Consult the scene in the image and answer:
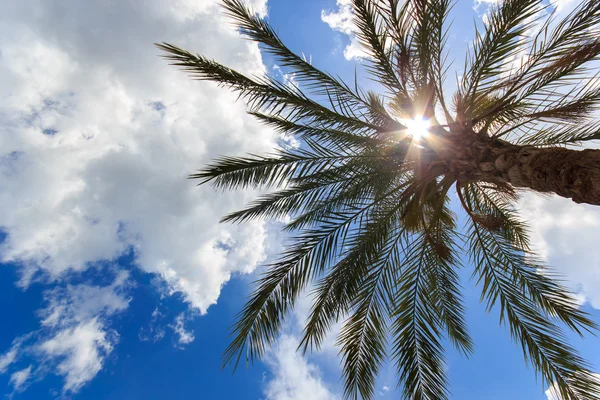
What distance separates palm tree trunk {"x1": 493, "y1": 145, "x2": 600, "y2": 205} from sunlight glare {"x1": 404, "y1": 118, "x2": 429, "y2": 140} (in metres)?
1.49

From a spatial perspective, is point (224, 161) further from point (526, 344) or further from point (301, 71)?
point (526, 344)

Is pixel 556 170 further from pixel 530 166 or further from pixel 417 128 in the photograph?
pixel 417 128

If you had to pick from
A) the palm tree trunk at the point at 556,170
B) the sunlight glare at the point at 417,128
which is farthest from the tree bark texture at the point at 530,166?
the sunlight glare at the point at 417,128

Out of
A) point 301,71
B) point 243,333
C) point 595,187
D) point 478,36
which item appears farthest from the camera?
point 301,71

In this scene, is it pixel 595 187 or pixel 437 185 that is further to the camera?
pixel 437 185

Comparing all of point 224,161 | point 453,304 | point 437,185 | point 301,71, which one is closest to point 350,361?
point 453,304

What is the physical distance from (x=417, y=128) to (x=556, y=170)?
8.81ft

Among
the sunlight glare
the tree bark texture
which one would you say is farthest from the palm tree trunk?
the sunlight glare

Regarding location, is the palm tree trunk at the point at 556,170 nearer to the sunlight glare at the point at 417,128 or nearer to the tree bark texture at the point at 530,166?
the tree bark texture at the point at 530,166

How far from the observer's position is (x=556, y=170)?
3.53 m

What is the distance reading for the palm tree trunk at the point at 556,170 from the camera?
10.5 feet

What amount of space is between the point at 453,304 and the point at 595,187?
3.90 metres

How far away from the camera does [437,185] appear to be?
18.9ft

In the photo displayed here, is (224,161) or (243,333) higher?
(224,161)
